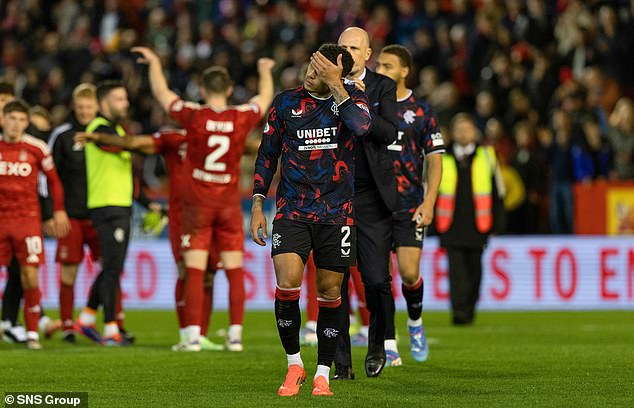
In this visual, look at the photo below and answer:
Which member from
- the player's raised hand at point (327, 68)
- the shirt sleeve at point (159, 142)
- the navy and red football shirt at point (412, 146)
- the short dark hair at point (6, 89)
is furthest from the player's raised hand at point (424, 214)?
the short dark hair at point (6, 89)

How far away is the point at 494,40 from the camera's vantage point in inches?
876

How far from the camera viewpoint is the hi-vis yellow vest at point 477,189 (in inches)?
623

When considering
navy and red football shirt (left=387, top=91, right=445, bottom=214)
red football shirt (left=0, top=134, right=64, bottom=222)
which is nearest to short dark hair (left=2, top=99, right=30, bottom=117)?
red football shirt (left=0, top=134, right=64, bottom=222)

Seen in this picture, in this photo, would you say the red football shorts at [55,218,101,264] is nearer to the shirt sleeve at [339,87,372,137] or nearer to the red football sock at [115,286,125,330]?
the red football sock at [115,286,125,330]

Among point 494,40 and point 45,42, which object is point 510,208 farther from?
point 45,42

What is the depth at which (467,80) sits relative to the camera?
2273 cm

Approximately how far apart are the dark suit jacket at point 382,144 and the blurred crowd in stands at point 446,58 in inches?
249

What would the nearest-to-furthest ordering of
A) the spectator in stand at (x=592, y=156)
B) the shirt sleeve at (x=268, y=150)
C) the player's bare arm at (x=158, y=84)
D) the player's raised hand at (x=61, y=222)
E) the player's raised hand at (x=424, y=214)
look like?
the shirt sleeve at (x=268, y=150)
the player's raised hand at (x=424, y=214)
the player's bare arm at (x=158, y=84)
the player's raised hand at (x=61, y=222)
the spectator in stand at (x=592, y=156)

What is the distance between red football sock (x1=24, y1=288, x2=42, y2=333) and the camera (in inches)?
485

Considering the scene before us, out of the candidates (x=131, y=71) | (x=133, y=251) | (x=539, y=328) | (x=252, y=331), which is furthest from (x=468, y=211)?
(x=131, y=71)

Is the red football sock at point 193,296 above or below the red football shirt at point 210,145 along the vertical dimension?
below

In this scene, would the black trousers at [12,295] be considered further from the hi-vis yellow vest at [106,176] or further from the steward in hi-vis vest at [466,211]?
the steward in hi-vis vest at [466,211]

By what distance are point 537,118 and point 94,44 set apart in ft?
32.7

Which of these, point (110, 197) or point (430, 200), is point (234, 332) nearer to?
point (110, 197)
